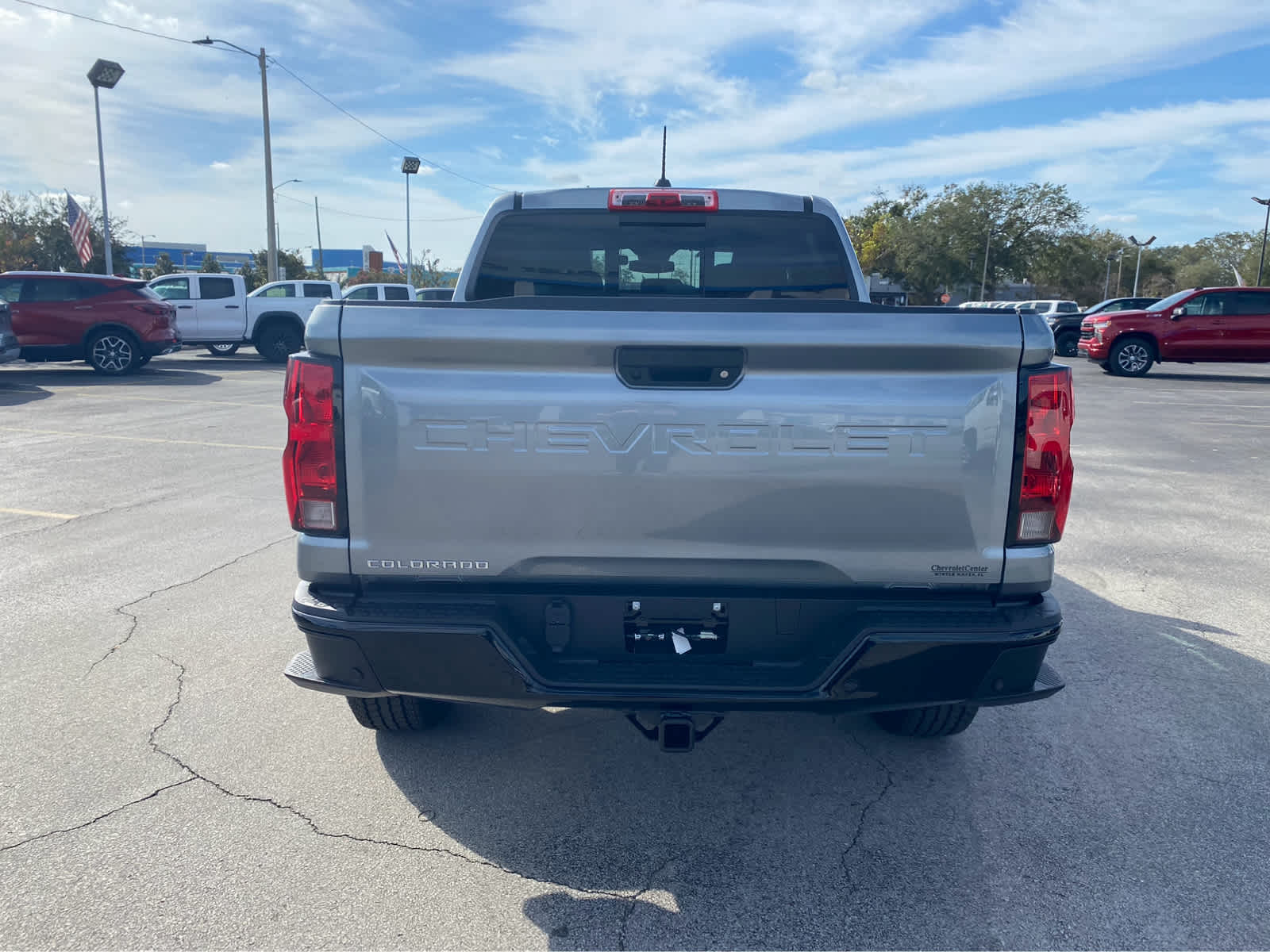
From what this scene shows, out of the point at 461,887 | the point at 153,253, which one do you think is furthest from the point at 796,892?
the point at 153,253

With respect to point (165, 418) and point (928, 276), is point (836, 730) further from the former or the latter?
point (928, 276)

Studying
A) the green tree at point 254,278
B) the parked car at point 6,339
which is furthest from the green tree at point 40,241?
the parked car at point 6,339

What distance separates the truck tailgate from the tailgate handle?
15 mm

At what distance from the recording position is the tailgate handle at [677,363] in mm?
2441

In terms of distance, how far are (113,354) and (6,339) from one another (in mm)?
2359

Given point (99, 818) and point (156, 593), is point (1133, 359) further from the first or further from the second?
point (99, 818)

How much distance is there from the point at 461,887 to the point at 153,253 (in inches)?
4075

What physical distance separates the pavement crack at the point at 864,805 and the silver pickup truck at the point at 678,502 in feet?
1.74

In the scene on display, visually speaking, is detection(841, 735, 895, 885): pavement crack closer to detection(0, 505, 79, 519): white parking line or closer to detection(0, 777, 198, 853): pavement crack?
detection(0, 777, 198, 853): pavement crack

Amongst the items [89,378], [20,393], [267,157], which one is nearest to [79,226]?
[267,157]

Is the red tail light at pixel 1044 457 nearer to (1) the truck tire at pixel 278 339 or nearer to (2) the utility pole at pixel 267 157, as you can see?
(1) the truck tire at pixel 278 339

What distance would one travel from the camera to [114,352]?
17.2 metres

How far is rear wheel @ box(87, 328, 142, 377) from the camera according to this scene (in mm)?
16938

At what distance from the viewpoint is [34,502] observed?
724cm
